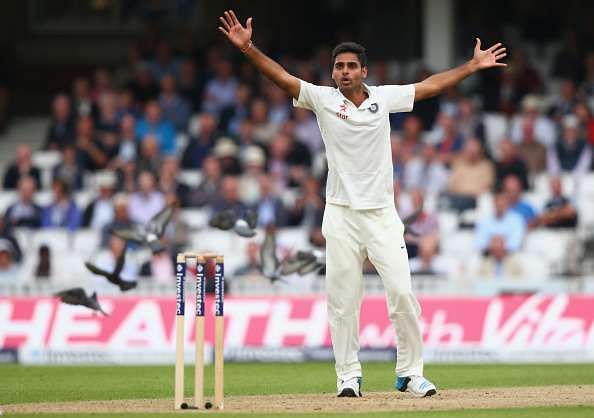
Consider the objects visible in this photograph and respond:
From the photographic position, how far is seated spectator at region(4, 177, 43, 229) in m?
18.1

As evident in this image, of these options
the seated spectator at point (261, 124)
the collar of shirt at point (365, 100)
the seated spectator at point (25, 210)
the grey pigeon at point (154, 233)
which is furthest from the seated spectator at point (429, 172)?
the collar of shirt at point (365, 100)

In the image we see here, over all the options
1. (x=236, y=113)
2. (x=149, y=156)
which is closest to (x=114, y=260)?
(x=149, y=156)

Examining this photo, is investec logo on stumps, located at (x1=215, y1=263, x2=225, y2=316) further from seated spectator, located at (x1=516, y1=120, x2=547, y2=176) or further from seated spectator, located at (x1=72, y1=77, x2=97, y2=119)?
seated spectator, located at (x1=72, y1=77, x2=97, y2=119)

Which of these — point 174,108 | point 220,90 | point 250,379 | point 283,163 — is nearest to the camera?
point 250,379

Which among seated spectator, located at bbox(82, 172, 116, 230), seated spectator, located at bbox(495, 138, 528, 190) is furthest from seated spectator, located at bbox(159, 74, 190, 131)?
seated spectator, located at bbox(495, 138, 528, 190)

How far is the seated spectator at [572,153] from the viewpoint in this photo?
59.6 ft

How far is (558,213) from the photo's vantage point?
1702 centimetres

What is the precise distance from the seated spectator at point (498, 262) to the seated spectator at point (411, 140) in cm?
207

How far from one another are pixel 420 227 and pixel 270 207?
1.77 meters

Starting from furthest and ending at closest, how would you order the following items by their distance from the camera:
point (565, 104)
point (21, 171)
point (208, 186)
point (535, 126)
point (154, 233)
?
point (565, 104) < point (21, 171) < point (535, 126) < point (208, 186) < point (154, 233)

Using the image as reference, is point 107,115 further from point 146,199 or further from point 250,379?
point 250,379

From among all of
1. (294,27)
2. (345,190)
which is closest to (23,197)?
(294,27)

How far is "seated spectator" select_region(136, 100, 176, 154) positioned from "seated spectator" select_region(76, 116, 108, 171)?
0.55 m

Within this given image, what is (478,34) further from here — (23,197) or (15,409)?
(15,409)
